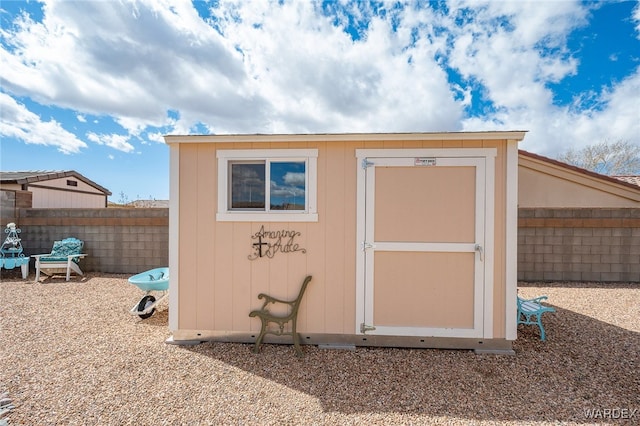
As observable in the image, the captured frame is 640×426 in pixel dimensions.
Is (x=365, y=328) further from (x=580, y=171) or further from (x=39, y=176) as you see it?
(x=39, y=176)

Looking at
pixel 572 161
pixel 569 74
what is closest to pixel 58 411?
pixel 569 74

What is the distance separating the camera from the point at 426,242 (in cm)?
302

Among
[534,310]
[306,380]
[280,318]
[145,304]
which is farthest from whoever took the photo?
[145,304]

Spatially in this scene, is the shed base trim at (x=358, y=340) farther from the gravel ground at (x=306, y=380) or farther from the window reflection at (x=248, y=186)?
the window reflection at (x=248, y=186)

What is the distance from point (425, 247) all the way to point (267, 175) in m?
1.97

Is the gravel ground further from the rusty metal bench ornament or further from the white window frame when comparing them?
the white window frame

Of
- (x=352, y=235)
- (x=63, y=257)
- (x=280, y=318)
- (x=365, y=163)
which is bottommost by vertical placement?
(x=280, y=318)

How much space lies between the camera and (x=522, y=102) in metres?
7.81

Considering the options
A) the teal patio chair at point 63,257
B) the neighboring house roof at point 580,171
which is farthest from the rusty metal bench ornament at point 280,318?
the neighboring house roof at point 580,171

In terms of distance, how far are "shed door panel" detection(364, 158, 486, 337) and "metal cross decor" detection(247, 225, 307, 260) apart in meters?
0.84

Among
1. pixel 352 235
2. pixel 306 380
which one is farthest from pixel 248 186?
pixel 306 380

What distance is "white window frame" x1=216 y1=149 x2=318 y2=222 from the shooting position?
10.1 feet

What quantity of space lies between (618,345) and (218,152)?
5.13m

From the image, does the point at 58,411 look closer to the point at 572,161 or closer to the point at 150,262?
the point at 150,262
